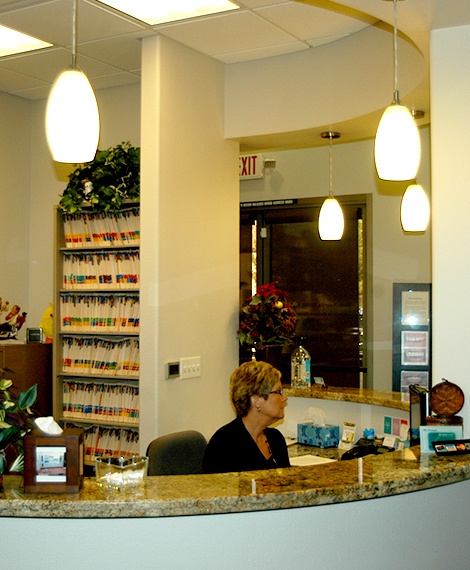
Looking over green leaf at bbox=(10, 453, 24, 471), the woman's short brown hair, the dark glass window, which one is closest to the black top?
the woman's short brown hair

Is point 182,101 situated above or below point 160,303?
above

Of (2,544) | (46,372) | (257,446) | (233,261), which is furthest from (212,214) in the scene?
(2,544)

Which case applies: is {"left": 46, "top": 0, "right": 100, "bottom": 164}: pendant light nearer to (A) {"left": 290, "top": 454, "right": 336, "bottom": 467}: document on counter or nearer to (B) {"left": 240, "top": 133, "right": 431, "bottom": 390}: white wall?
(A) {"left": 290, "top": 454, "right": 336, "bottom": 467}: document on counter

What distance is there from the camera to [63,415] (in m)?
5.91

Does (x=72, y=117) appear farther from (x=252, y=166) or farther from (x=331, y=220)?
(x=252, y=166)

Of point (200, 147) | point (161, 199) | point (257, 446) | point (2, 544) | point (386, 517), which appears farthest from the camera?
point (200, 147)

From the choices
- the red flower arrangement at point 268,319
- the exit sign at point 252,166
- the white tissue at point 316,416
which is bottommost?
the white tissue at point 316,416

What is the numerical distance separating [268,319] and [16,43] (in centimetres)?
259

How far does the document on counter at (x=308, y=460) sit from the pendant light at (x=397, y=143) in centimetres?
Answer: 185

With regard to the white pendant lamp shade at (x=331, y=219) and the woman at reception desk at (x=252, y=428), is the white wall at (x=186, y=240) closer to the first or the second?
the white pendant lamp shade at (x=331, y=219)

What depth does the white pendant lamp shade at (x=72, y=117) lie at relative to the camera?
2.74m

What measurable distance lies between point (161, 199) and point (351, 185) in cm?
244

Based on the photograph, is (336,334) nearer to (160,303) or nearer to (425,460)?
(160,303)

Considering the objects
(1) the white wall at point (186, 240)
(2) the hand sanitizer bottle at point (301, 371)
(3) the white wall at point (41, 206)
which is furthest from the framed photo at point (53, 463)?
(3) the white wall at point (41, 206)
